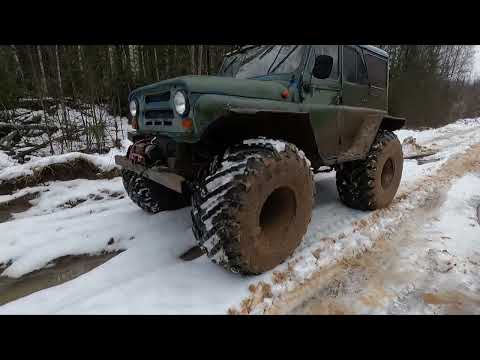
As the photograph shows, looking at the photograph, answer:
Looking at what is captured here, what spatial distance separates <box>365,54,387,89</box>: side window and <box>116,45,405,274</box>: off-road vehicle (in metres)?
0.03

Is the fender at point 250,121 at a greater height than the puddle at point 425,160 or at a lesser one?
greater

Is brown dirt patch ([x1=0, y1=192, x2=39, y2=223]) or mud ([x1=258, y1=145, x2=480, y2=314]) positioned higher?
mud ([x1=258, y1=145, x2=480, y2=314])

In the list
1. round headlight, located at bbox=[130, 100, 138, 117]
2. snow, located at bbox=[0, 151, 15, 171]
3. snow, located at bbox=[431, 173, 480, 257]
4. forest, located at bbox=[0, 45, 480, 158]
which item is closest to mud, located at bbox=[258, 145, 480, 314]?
snow, located at bbox=[431, 173, 480, 257]

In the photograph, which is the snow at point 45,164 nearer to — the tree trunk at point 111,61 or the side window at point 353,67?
the side window at point 353,67

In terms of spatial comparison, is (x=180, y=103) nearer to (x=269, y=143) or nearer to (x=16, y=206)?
(x=269, y=143)

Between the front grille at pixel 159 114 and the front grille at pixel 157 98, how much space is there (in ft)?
0.31

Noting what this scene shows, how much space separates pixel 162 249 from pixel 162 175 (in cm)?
86

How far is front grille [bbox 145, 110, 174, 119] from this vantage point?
7.72ft

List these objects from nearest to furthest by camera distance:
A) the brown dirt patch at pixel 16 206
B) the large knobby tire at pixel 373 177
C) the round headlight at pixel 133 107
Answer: the round headlight at pixel 133 107 < the large knobby tire at pixel 373 177 < the brown dirt patch at pixel 16 206

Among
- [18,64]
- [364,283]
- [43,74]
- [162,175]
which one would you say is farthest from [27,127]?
[364,283]

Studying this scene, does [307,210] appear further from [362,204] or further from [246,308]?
[362,204]

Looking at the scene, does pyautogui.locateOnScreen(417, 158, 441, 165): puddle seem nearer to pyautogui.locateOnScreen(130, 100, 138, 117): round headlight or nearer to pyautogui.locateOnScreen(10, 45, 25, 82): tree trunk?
pyautogui.locateOnScreen(130, 100, 138, 117): round headlight

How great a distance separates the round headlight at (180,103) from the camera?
6.69ft

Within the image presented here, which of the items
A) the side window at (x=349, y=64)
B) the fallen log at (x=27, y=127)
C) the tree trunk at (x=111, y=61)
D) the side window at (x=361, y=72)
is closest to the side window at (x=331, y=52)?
the side window at (x=349, y=64)
